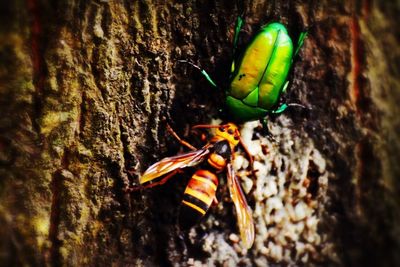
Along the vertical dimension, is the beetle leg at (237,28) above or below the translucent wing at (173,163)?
above

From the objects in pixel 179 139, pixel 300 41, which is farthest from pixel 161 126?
pixel 300 41

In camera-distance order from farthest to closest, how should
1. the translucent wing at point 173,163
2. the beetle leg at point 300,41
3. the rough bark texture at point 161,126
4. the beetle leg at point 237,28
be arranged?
1. the beetle leg at point 300,41
2. the beetle leg at point 237,28
3. the translucent wing at point 173,163
4. the rough bark texture at point 161,126

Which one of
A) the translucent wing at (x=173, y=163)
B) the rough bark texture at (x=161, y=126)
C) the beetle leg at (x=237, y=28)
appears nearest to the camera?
the rough bark texture at (x=161, y=126)

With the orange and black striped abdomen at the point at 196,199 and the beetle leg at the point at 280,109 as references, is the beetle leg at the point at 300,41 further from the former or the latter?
the orange and black striped abdomen at the point at 196,199

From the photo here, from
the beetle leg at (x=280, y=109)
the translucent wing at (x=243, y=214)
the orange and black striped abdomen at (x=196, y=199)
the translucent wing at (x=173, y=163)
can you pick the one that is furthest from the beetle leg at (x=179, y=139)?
the beetle leg at (x=280, y=109)

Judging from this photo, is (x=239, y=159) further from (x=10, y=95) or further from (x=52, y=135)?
(x=10, y=95)

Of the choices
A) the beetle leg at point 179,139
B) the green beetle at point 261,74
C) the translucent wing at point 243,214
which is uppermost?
the green beetle at point 261,74

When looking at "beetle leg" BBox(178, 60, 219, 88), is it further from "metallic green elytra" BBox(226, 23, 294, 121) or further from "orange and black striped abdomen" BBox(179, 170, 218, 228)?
"orange and black striped abdomen" BBox(179, 170, 218, 228)

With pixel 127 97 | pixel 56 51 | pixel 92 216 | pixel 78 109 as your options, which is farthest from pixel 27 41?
pixel 92 216
